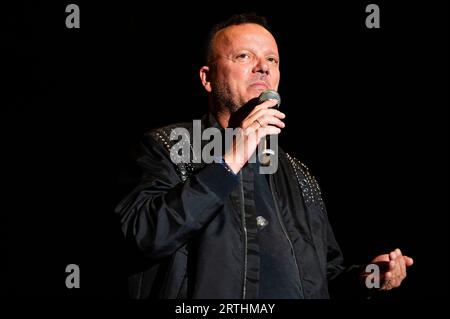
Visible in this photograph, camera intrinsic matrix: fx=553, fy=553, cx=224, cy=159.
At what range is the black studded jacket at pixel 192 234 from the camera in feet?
4.52

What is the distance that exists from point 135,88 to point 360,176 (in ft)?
3.44

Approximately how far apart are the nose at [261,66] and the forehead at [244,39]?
0.06 m

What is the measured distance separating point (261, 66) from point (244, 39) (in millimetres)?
138

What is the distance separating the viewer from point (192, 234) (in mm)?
1393

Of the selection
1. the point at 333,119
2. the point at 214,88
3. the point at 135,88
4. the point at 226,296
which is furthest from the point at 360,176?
the point at 226,296

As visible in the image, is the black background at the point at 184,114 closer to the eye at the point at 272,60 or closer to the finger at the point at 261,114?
the eye at the point at 272,60

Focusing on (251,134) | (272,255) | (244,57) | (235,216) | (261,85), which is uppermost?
(244,57)

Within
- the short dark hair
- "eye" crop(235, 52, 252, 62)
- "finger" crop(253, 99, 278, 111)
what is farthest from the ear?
"finger" crop(253, 99, 278, 111)

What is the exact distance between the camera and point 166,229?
4.48 ft

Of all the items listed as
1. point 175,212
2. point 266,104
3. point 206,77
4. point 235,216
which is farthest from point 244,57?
point 175,212

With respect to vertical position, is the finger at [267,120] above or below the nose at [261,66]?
below

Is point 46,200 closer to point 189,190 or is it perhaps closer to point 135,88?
point 135,88

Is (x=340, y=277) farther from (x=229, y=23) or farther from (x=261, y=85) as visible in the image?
A: (x=229, y=23)

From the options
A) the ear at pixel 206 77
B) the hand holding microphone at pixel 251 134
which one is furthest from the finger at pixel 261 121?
the ear at pixel 206 77
